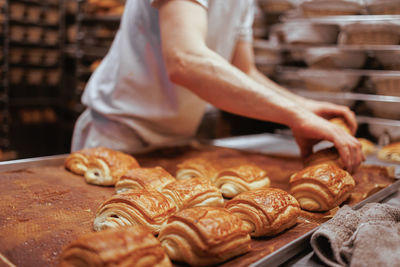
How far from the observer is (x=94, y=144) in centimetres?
256

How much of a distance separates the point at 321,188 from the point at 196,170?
648mm

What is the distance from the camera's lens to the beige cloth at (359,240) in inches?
42.7

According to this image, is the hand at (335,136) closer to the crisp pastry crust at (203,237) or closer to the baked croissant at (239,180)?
the baked croissant at (239,180)

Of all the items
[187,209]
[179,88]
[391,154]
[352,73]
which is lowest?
[391,154]

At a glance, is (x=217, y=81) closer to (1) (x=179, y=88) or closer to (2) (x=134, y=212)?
(1) (x=179, y=88)

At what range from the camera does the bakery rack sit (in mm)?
3113

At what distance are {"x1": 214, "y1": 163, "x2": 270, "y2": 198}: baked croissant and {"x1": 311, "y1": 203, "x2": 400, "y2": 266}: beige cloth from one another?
51 cm

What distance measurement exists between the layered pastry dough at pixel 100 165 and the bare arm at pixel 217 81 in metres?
0.53

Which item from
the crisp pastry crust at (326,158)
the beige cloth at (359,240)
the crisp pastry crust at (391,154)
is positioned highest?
the beige cloth at (359,240)

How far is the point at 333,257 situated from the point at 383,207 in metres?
0.40

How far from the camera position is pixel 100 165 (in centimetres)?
188

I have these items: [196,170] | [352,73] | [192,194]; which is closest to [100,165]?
[196,170]

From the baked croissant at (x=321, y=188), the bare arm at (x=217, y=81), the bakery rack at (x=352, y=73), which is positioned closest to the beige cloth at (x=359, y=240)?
the baked croissant at (x=321, y=188)

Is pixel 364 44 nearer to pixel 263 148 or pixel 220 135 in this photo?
pixel 263 148
